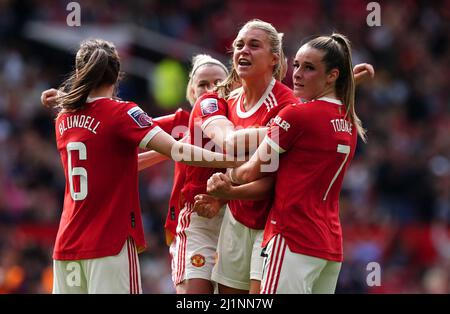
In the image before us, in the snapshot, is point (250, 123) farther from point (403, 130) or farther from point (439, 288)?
point (403, 130)

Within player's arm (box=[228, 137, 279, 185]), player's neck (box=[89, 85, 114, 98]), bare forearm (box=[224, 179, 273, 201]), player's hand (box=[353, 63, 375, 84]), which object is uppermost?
player's hand (box=[353, 63, 375, 84])

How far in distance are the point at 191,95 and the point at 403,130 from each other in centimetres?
993

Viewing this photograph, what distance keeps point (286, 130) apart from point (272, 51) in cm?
82

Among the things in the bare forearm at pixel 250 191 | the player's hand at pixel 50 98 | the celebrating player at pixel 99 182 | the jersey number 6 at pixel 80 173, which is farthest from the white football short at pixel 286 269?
the player's hand at pixel 50 98

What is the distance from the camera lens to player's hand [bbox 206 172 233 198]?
20.5ft

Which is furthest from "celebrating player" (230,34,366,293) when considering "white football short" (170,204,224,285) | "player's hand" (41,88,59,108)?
"player's hand" (41,88,59,108)

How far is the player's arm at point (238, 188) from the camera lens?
625cm

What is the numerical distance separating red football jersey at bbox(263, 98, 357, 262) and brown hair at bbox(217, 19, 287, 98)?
697 millimetres

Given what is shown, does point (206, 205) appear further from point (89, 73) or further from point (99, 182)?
point (89, 73)

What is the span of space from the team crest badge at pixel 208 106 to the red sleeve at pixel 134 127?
50 centimetres

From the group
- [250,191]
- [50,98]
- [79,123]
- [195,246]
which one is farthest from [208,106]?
[50,98]

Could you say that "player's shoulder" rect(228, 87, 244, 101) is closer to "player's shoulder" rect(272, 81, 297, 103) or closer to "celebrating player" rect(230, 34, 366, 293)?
"player's shoulder" rect(272, 81, 297, 103)

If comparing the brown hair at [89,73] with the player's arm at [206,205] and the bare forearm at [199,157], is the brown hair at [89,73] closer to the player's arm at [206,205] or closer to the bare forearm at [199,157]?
the bare forearm at [199,157]

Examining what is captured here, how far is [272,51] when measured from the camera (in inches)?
265
